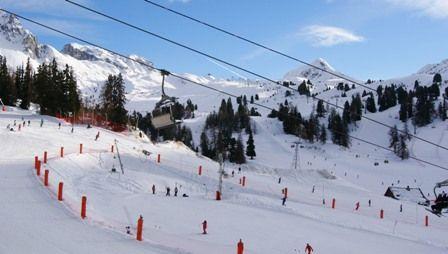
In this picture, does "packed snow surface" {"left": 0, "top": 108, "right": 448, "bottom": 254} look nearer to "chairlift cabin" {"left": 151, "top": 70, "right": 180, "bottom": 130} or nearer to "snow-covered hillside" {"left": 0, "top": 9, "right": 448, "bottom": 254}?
"snow-covered hillside" {"left": 0, "top": 9, "right": 448, "bottom": 254}

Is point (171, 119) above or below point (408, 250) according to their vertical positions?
above

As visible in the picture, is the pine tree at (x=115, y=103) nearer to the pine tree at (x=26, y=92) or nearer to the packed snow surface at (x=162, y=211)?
the packed snow surface at (x=162, y=211)

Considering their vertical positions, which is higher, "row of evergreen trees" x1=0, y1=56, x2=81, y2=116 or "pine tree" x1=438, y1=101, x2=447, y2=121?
"pine tree" x1=438, y1=101, x2=447, y2=121

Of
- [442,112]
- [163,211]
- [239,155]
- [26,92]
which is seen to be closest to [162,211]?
[163,211]

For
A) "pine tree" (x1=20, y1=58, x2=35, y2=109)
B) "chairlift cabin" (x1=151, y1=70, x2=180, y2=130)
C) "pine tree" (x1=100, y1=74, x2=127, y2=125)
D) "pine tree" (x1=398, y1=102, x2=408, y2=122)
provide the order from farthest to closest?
"pine tree" (x1=398, y1=102, x2=408, y2=122) → "pine tree" (x1=20, y1=58, x2=35, y2=109) → "pine tree" (x1=100, y1=74, x2=127, y2=125) → "chairlift cabin" (x1=151, y1=70, x2=180, y2=130)

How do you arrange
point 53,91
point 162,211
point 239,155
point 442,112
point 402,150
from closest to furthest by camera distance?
point 162,211
point 53,91
point 239,155
point 402,150
point 442,112

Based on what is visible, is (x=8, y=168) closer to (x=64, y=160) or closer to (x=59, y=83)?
(x=64, y=160)

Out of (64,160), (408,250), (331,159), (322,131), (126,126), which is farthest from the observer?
(322,131)

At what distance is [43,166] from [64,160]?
5.18m

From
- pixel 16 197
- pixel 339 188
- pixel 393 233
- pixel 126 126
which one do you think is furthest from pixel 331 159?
pixel 16 197

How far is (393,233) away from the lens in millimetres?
28062

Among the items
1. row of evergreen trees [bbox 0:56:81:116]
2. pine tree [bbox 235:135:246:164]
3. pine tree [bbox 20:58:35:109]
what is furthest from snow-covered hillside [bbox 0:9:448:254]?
pine tree [bbox 235:135:246:164]

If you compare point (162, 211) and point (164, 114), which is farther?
point (162, 211)

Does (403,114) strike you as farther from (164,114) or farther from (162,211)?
(164,114)
